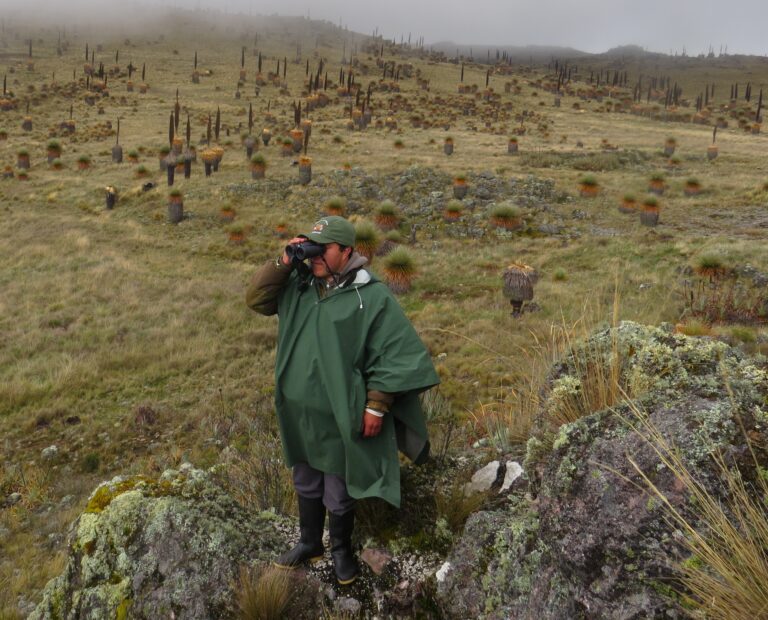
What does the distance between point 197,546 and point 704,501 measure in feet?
7.40

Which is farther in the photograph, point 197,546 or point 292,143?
point 292,143

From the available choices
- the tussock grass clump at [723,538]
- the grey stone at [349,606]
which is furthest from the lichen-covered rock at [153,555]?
the tussock grass clump at [723,538]

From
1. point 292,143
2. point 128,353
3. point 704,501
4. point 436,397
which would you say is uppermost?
point 292,143

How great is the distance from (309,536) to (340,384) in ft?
3.05

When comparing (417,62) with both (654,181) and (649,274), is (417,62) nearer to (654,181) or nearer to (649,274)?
(654,181)

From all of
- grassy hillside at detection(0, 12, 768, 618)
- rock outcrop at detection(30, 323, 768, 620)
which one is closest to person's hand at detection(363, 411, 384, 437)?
rock outcrop at detection(30, 323, 768, 620)

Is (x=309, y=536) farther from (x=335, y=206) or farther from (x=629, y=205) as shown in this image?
(x=629, y=205)

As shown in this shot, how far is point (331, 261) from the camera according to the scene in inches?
105

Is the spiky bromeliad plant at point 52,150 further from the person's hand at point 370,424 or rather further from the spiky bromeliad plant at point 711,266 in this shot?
the person's hand at point 370,424

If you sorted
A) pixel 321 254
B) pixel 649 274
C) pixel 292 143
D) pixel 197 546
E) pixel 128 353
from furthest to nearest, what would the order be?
pixel 292 143 → pixel 649 274 → pixel 128 353 → pixel 321 254 → pixel 197 546

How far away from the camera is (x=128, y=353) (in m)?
8.58

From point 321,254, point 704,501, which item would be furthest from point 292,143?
point 704,501

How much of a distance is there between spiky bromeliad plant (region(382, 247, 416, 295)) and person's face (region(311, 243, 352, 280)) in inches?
339

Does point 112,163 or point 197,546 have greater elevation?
point 112,163
